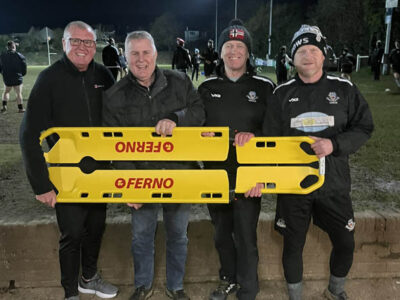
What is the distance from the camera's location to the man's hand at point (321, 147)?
2457 mm

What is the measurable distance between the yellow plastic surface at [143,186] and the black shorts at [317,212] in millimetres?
490

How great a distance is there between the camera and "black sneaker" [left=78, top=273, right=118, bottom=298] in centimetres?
312

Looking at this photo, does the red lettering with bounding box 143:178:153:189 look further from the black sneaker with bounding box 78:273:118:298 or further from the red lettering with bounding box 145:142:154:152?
the black sneaker with bounding box 78:273:118:298

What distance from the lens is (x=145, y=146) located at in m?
2.55

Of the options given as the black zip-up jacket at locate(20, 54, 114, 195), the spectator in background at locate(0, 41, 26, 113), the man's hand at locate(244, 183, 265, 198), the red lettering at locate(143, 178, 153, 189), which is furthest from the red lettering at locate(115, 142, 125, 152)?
the spectator in background at locate(0, 41, 26, 113)

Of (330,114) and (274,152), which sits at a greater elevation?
(330,114)

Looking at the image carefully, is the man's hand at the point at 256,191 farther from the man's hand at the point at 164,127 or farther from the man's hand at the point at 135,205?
the man's hand at the point at 135,205

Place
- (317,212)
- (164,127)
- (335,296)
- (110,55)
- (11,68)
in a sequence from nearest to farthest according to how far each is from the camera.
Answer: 1. (164,127)
2. (317,212)
3. (335,296)
4. (11,68)
5. (110,55)

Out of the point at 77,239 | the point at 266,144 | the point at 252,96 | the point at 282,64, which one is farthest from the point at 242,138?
the point at 282,64

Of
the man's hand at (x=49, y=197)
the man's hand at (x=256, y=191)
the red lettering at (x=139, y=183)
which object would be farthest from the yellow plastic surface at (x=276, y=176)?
the man's hand at (x=49, y=197)

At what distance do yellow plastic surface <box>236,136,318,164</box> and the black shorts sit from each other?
29cm

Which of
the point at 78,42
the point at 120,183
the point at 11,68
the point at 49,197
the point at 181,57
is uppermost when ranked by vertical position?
the point at 78,42

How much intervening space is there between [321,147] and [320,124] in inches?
9.4

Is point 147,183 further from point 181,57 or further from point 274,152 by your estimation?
point 181,57
